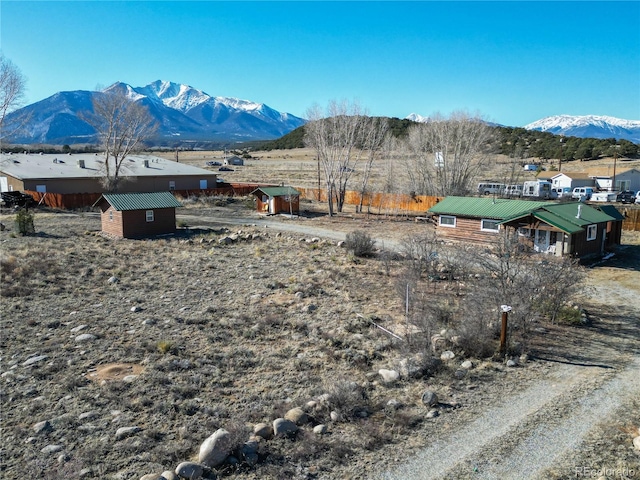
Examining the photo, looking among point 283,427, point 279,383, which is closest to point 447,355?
point 279,383

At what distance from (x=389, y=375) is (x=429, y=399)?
1247 millimetres

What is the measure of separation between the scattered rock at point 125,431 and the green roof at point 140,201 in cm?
2158

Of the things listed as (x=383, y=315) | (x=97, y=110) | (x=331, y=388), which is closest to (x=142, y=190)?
(x=97, y=110)

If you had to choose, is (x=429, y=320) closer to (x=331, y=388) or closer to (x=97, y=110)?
(x=331, y=388)

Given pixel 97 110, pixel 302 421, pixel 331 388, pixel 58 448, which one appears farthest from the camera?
pixel 97 110

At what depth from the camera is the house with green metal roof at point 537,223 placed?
23500 mm

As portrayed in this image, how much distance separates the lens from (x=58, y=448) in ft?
26.1

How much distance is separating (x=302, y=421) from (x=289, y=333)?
182 inches

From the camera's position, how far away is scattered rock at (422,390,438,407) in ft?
31.3

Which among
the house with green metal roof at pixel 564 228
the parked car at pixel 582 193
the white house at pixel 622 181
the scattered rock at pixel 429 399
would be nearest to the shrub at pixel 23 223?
the house with green metal roof at pixel 564 228

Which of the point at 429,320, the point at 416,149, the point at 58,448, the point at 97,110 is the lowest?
the point at 58,448

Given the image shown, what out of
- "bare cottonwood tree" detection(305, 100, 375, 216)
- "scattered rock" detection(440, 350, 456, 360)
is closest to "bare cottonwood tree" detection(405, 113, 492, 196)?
"bare cottonwood tree" detection(305, 100, 375, 216)

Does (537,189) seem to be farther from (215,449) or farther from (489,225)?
(215,449)

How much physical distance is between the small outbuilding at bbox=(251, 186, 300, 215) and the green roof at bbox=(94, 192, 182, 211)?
33.1 feet
